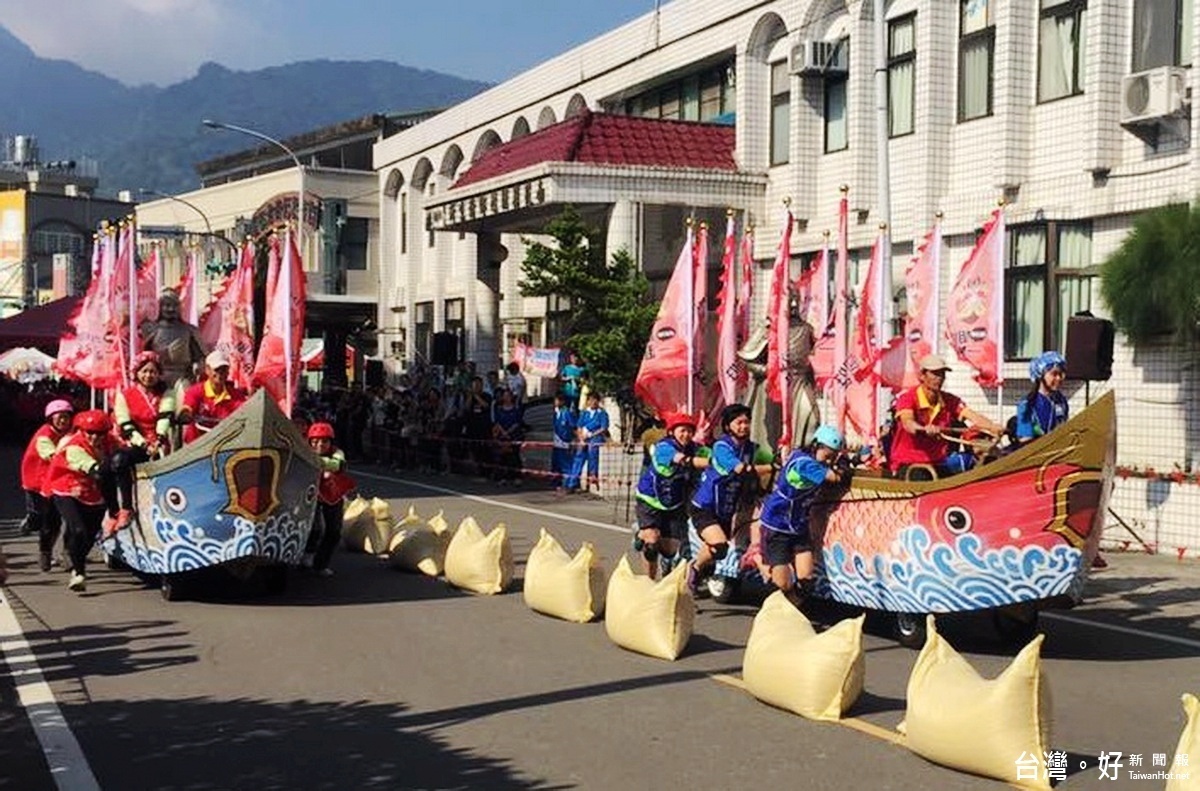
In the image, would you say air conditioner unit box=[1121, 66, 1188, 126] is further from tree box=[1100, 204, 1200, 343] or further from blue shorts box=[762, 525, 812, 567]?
blue shorts box=[762, 525, 812, 567]

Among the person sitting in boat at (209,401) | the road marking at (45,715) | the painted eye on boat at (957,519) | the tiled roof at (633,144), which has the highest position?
the tiled roof at (633,144)

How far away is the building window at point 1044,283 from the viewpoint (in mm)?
18641

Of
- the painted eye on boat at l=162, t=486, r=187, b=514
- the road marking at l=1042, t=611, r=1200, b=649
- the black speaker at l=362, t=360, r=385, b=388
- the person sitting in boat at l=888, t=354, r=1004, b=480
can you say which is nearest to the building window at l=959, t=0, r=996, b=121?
the road marking at l=1042, t=611, r=1200, b=649

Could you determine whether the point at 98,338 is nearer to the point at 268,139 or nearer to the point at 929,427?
the point at 929,427

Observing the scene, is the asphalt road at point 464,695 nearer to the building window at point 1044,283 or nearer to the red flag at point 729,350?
the red flag at point 729,350

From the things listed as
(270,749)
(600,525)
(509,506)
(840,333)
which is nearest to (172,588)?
(270,749)

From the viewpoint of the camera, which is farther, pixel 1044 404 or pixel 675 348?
pixel 675 348

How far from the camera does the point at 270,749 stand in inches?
271

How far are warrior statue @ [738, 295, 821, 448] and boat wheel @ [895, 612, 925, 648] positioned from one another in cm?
280

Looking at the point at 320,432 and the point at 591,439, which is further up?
the point at 320,432

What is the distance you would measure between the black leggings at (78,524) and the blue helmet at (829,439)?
20.0ft

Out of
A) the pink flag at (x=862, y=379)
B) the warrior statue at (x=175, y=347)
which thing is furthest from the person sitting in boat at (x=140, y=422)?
the pink flag at (x=862, y=379)

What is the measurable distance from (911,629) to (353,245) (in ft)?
141

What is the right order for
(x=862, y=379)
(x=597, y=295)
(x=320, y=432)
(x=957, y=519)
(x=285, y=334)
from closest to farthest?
(x=957, y=519), (x=320, y=432), (x=862, y=379), (x=285, y=334), (x=597, y=295)
